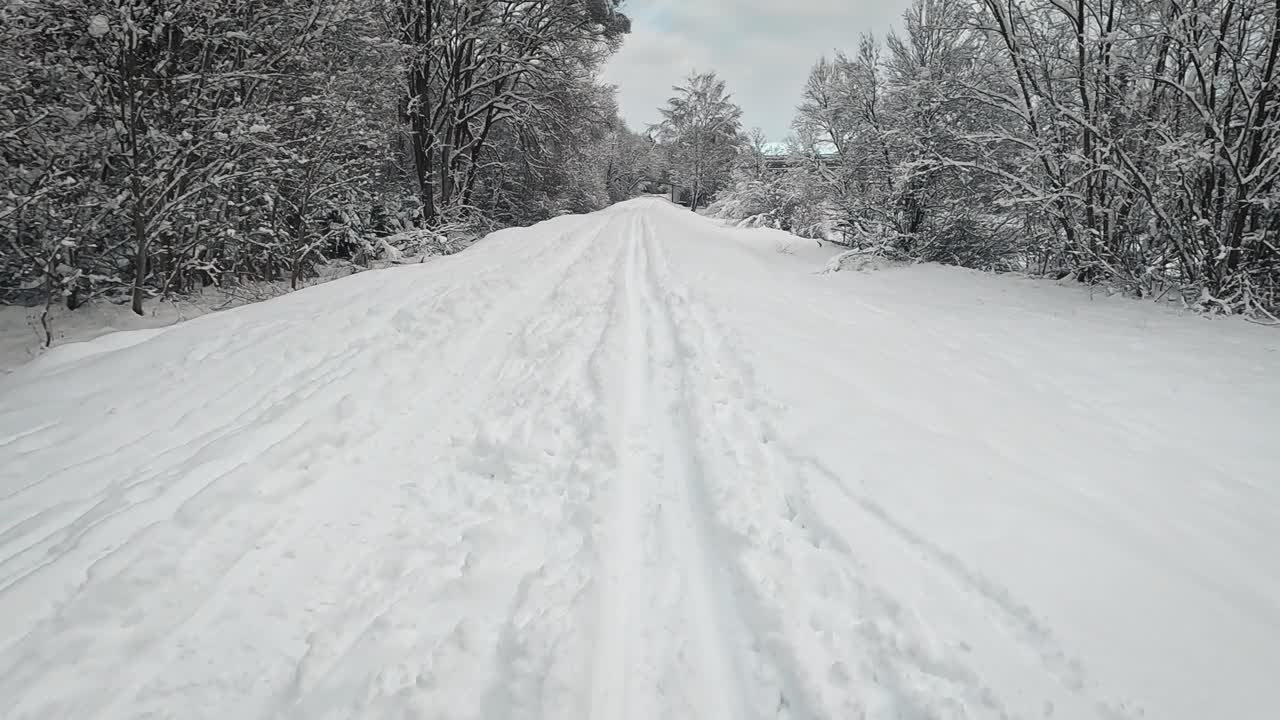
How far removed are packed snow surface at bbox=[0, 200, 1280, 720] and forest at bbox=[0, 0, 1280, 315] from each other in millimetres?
1857

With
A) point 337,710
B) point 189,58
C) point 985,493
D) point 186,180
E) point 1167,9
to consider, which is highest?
point 1167,9

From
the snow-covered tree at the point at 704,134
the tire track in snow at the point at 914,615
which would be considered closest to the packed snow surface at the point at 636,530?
the tire track in snow at the point at 914,615

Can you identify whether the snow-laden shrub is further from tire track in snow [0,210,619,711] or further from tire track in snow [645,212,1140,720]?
tire track in snow [0,210,619,711]

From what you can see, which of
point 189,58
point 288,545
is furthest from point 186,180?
point 288,545

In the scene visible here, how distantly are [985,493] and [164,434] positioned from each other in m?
4.59

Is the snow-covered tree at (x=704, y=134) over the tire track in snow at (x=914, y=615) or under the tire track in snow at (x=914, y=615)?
over

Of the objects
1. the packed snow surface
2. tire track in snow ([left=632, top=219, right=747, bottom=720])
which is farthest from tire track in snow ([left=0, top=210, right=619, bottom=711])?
tire track in snow ([left=632, top=219, right=747, bottom=720])

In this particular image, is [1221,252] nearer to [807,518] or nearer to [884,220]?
[884,220]

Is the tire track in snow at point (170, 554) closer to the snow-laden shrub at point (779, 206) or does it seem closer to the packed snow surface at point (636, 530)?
the packed snow surface at point (636, 530)

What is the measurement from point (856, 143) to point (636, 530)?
400 inches

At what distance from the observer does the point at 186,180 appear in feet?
18.0

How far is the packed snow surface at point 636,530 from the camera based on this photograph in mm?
1511

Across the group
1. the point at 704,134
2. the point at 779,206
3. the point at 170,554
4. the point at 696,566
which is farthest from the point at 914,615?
the point at 704,134

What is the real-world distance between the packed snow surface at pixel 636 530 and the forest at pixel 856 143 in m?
1.86
